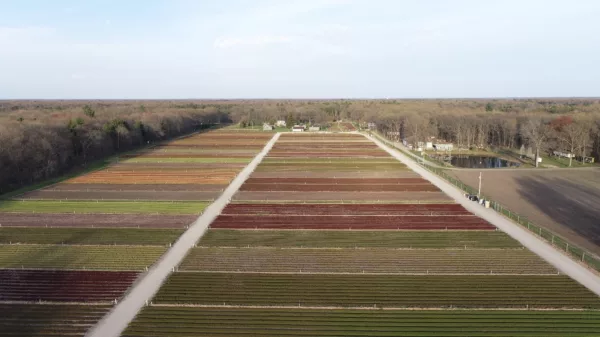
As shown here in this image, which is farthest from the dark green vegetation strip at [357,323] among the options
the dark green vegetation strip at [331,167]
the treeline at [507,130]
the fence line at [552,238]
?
the treeline at [507,130]

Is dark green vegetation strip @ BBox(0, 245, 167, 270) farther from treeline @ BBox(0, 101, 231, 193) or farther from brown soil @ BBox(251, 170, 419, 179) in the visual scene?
brown soil @ BBox(251, 170, 419, 179)

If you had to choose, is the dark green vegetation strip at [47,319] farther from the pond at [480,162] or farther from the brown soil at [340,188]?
the pond at [480,162]

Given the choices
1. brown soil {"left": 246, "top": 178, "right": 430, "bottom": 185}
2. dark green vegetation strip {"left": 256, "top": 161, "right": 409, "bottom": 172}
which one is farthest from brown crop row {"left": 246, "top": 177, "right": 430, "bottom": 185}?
dark green vegetation strip {"left": 256, "top": 161, "right": 409, "bottom": 172}

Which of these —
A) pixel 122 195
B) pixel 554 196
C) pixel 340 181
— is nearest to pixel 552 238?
pixel 554 196

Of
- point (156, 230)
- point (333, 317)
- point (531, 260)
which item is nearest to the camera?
point (333, 317)

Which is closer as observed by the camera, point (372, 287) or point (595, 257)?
point (372, 287)

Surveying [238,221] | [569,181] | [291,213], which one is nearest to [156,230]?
[238,221]

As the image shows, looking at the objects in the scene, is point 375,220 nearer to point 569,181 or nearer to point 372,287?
point 372,287

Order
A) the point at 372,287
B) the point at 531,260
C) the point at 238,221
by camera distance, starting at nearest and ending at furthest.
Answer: the point at 372,287
the point at 531,260
the point at 238,221
